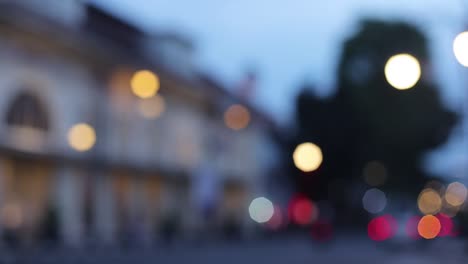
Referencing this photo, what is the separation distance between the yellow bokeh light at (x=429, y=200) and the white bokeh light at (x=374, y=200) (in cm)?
274

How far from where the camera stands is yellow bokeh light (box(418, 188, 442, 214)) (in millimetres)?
64744

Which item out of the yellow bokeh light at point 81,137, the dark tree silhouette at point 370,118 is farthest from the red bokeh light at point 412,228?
the yellow bokeh light at point 81,137

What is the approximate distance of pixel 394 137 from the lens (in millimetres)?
50719

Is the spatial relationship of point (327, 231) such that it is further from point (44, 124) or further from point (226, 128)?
point (226, 128)

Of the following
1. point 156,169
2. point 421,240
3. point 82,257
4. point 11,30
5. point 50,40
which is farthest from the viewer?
point 156,169

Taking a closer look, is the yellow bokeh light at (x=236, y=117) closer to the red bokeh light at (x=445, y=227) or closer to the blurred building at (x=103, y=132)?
the blurred building at (x=103, y=132)

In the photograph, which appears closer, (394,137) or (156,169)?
(156,169)

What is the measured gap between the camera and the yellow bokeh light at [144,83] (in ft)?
139

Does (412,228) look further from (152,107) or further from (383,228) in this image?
(152,107)

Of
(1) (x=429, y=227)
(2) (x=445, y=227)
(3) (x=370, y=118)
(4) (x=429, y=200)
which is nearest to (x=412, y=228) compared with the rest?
(1) (x=429, y=227)

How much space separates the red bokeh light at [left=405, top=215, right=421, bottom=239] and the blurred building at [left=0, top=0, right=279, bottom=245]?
12156 millimetres

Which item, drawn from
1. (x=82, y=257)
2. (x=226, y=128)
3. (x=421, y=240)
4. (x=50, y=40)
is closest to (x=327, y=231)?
(x=421, y=240)

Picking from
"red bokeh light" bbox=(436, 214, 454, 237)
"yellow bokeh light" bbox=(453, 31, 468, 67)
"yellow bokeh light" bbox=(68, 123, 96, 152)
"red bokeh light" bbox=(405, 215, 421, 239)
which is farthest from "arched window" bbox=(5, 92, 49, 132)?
"yellow bokeh light" bbox=(453, 31, 468, 67)

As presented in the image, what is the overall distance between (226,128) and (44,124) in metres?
22.2
